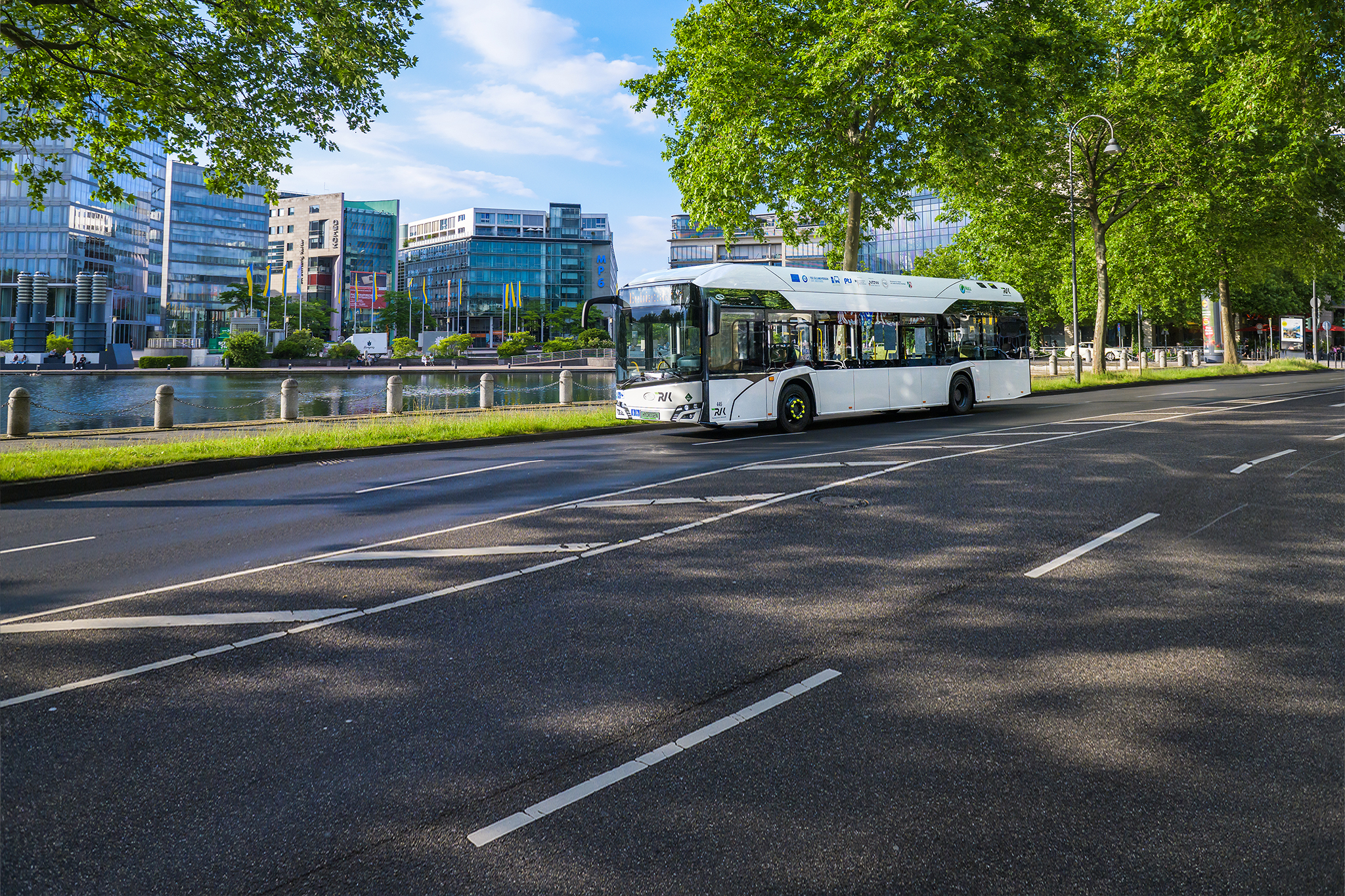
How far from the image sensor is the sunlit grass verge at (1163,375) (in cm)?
3347

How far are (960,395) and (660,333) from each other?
357 inches

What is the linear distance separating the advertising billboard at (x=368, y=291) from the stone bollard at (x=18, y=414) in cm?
10749

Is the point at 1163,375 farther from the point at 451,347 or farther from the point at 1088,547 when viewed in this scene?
the point at 451,347

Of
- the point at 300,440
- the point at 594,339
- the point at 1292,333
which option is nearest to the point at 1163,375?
the point at 300,440

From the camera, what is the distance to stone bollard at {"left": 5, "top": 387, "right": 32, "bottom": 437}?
17438 millimetres

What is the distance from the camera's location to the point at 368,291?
13638 centimetres

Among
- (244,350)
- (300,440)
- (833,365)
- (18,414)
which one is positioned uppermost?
(244,350)

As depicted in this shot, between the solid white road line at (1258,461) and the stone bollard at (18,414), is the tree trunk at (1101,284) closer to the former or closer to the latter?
the solid white road line at (1258,461)

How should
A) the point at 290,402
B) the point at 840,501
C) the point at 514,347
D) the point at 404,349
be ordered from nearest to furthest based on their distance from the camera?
the point at 840,501 < the point at 290,402 < the point at 514,347 < the point at 404,349

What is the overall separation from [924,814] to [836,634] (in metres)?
2.07

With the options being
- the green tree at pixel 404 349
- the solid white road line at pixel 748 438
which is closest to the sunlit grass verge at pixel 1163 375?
the solid white road line at pixel 748 438

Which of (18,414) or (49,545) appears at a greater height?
(18,414)

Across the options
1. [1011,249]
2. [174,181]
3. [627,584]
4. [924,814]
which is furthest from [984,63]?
[174,181]

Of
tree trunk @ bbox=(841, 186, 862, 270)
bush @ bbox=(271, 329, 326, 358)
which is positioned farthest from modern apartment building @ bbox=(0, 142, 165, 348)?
tree trunk @ bbox=(841, 186, 862, 270)
